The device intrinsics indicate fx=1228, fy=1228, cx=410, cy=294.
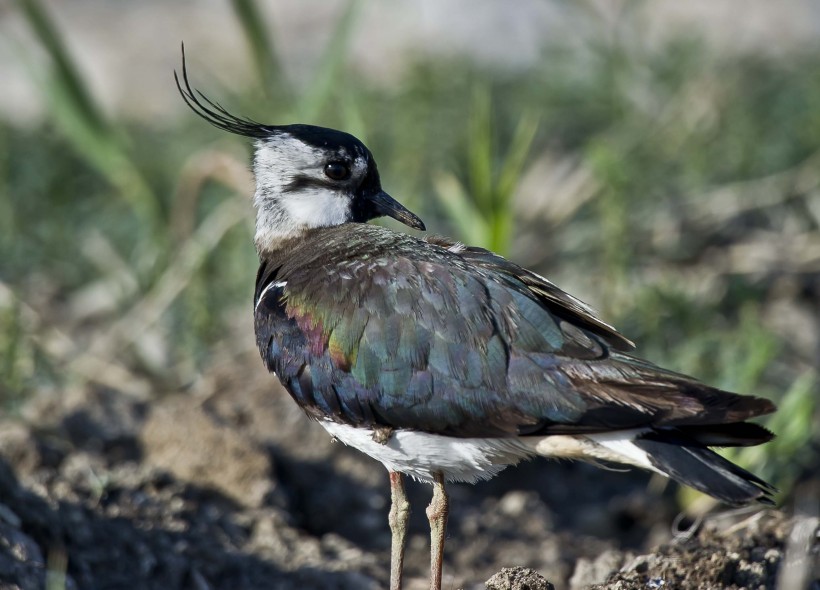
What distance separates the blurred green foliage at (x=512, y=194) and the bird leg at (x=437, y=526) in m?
1.83

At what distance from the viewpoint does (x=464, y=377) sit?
4.43 meters

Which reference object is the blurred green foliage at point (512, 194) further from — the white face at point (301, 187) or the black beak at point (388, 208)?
the white face at point (301, 187)

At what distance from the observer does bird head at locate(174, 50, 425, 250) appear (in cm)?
545

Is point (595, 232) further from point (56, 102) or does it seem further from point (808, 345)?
point (56, 102)

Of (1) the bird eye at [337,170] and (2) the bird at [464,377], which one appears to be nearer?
(2) the bird at [464,377]

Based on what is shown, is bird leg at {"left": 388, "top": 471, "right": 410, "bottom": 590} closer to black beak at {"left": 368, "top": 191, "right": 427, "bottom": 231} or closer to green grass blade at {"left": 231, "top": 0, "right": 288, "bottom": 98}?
black beak at {"left": 368, "top": 191, "right": 427, "bottom": 231}

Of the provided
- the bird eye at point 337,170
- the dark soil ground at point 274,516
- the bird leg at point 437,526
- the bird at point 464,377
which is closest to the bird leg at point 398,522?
the bird at point 464,377

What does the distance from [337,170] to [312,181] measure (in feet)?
0.44

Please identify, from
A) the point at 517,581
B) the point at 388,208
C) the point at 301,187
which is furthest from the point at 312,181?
the point at 517,581

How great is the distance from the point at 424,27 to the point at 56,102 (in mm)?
6353

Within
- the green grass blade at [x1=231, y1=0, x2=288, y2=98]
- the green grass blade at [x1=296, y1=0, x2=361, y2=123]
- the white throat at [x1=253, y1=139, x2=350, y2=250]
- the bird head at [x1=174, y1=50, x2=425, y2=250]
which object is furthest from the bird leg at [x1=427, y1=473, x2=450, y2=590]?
the green grass blade at [x1=231, y1=0, x2=288, y2=98]

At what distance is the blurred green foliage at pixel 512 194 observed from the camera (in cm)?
694

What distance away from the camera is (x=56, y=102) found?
8102 millimetres

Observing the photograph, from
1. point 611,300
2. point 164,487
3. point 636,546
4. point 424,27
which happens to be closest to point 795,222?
point 611,300
